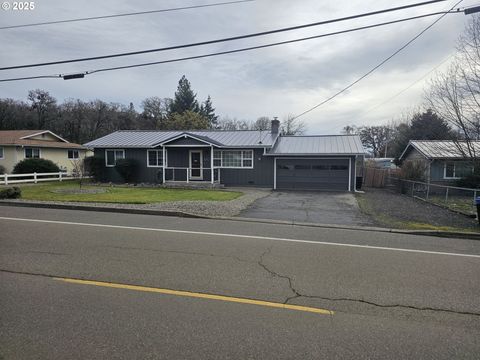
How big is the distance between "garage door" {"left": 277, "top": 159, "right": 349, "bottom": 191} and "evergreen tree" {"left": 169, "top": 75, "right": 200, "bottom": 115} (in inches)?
1683

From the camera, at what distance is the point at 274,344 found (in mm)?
3379

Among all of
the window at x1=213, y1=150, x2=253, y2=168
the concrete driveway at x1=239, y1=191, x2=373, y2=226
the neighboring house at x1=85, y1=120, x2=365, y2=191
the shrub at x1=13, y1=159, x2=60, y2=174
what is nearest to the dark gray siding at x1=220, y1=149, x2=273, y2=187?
the neighboring house at x1=85, y1=120, x2=365, y2=191

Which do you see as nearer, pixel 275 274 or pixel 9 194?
pixel 275 274

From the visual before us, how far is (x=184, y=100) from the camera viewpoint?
63.0m

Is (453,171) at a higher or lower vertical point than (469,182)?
higher

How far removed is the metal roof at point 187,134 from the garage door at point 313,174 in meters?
2.20

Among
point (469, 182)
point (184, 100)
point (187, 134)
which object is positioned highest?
point (184, 100)

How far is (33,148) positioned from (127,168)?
565 inches

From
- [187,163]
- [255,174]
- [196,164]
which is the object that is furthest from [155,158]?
[255,174]

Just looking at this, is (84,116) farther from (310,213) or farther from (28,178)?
(310,213)

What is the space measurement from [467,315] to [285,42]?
31.8 feet

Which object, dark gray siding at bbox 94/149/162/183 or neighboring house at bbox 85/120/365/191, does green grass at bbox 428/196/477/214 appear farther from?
dark gray siding at bbox 94/149/162/183

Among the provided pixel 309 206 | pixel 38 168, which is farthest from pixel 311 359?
pixel 38 168

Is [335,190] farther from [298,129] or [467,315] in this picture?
[298,129]
